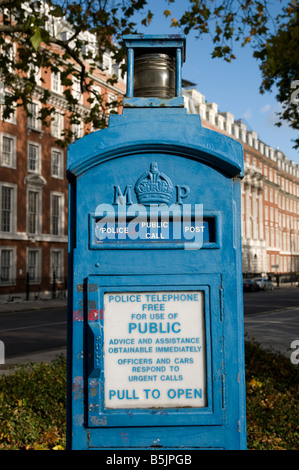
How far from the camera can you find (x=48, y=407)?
17.7 ft

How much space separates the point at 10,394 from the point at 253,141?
263 ft

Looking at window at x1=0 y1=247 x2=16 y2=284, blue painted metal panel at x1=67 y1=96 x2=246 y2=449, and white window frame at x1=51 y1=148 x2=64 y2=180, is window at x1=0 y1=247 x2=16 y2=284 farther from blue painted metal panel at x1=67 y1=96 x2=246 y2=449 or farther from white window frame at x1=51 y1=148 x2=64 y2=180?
blue painted metal panel at x1=67 y1=96 x2=246 y2=449

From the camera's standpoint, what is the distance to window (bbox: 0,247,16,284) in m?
31.2

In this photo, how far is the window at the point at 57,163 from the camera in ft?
118

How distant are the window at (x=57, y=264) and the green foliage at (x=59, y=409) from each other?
28941 millimetres

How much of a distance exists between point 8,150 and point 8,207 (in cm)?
360

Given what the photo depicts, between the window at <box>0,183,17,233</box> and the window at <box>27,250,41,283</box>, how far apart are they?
2446 mm

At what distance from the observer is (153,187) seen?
2.60 metres

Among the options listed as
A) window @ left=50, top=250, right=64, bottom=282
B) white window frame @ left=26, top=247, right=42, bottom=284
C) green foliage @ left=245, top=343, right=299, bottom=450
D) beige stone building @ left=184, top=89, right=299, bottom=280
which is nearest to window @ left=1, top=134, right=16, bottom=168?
white window frame @ left=26, top=247, right=42, bottom=284

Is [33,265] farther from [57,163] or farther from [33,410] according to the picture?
[33,410]

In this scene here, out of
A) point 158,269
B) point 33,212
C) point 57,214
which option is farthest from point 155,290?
point 57,214

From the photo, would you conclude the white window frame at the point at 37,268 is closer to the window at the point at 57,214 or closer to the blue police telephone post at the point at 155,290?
the window at the point at 57,214

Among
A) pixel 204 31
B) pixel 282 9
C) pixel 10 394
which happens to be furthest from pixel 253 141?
pixel 10 394

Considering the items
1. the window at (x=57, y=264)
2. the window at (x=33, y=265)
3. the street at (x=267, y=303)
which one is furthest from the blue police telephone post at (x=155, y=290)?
the window at (x=57, y=264)
